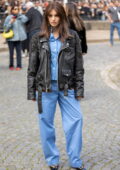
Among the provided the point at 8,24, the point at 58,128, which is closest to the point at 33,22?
the point at 8,24

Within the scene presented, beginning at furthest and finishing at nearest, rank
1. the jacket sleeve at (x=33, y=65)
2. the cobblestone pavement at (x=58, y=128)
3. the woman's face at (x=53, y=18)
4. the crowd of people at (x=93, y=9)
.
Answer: the crowd of people at (x=93, y=9), the cobblestone pavement at (x=58, y=128), the jacket sleeve at (x=33, y=65), the woman's face at (x=53, y=18)

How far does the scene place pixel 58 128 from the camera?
Answer: 672cm

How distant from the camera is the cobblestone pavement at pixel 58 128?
5.26 meters

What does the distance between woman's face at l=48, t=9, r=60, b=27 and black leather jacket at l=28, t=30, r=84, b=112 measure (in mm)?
165

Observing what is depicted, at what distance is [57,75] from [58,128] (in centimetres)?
215

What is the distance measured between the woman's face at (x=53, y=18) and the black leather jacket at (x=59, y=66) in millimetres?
165

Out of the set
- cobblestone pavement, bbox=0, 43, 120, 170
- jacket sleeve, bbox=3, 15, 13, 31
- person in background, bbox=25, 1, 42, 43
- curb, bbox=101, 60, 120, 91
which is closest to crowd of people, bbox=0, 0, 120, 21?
person in background, bbox=25, 1, 42, 43

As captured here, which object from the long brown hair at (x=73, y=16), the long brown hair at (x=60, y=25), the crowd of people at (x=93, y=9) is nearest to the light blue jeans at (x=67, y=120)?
the long brown hair at (x=60, y=25)

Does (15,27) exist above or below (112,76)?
above

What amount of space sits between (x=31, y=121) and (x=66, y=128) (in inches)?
95.3

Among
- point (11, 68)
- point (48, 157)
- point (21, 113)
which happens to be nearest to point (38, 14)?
point (11, 68)

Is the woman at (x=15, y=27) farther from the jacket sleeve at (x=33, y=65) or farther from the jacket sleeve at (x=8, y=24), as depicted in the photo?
the jacket sleeve at (x=33, y=65)

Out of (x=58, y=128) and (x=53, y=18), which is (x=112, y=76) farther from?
(x=53, y=18)

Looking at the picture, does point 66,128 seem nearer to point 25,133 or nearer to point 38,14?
point 25,133
